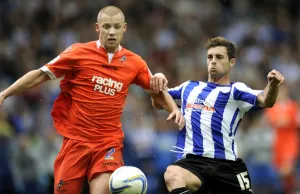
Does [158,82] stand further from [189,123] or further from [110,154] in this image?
[110,154]

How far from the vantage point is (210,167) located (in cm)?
800

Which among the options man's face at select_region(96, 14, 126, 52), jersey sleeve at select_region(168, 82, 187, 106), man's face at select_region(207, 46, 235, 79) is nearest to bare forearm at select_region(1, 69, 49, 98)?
man's face at select_region(96, 14, 126, 52)

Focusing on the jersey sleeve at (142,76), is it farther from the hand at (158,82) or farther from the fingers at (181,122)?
the fingers at (181,122)

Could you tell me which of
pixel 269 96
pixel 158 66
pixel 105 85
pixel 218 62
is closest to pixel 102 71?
pixel 105 85

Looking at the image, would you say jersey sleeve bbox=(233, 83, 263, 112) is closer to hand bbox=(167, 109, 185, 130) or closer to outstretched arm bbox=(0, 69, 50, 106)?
hand bbox=(167, 109, 185, 130)

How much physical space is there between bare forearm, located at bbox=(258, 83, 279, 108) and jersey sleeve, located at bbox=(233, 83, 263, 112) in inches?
3.2

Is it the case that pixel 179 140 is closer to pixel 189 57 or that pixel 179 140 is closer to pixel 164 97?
pixel 164 97

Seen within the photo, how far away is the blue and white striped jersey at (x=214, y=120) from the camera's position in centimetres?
812

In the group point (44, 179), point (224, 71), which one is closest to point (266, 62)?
point (44, 179)

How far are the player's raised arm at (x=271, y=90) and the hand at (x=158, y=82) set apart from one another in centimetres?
105

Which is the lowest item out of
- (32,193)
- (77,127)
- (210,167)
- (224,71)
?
(32,193)

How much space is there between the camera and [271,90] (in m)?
7.73

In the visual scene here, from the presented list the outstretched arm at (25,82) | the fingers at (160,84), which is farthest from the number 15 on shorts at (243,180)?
the outstretched arm at (25,82)

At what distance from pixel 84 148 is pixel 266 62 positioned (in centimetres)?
920
